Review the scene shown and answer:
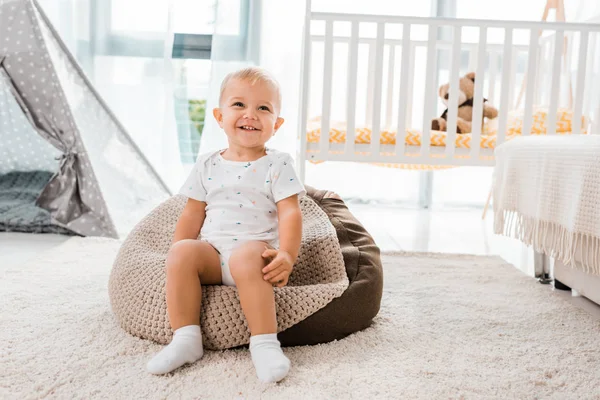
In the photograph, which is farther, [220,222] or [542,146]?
[542,146]

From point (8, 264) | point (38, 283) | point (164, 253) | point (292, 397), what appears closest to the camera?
point (292, 397)

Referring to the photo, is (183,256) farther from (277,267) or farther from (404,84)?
(404,84)

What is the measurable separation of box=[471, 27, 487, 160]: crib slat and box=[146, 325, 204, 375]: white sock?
1.57 meters

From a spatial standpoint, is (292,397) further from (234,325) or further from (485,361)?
(485,361)

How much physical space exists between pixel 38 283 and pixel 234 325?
0.75 metres

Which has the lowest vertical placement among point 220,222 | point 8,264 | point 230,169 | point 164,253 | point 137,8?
point 8,264

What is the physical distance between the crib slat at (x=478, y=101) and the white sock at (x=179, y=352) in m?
1.57

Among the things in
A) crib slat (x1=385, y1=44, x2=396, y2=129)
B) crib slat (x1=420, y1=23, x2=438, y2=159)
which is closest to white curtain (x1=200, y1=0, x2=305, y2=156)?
crib slat (x1=385, y1=44, x2=396, y2=129)

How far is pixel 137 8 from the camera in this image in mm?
3297

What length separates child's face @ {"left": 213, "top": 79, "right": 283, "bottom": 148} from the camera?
3.82ft

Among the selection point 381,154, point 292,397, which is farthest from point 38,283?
point 381,154

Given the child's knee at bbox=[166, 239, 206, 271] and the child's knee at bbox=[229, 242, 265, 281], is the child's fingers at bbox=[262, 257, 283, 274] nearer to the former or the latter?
the child's knee at bbox=[229, 242, 265, 281]

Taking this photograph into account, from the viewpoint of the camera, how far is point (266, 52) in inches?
128

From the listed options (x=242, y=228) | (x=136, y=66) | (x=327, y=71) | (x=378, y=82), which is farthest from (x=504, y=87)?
(x=136, y=66)
